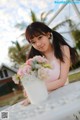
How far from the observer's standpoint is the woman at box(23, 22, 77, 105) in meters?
1.97

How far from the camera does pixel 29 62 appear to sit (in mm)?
1688

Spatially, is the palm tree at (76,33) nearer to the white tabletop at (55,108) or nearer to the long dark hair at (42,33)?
the long dark hair at (42,33)

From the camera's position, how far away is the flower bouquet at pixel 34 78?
5.39 ft

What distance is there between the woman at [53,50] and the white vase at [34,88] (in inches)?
8.0

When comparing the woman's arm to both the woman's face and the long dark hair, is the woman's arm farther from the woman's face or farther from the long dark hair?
the woman's face

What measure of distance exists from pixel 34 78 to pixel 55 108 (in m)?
0.27

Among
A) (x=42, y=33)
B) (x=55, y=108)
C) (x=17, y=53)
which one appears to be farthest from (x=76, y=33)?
(x=55, y=108)

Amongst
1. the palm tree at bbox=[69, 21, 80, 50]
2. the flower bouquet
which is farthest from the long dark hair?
the palm tree at bbox=[69, 21, 80, 50]

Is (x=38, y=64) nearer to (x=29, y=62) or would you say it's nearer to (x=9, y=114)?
(x=29, y=62)

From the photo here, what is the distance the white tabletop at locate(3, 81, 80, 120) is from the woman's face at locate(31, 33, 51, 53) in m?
0.40

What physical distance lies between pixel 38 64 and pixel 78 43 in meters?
15.7

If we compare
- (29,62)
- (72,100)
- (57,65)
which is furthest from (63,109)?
(57,65)

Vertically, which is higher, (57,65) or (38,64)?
(38,64)

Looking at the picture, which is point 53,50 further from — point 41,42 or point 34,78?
point 34,78
